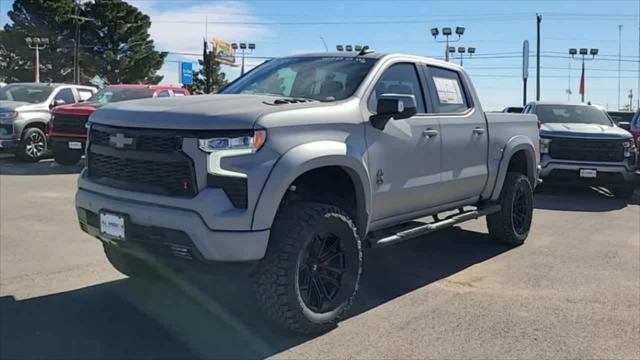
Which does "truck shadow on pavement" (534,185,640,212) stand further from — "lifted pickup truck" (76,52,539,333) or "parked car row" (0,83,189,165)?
"parked car row" (0,83,189,165)

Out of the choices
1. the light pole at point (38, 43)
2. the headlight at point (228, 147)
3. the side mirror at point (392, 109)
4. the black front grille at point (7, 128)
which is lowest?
the headlight at point (228, 147)

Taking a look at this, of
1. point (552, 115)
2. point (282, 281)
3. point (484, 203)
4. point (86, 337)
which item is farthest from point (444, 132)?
point (552, 115)

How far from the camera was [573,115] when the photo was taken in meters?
13.0

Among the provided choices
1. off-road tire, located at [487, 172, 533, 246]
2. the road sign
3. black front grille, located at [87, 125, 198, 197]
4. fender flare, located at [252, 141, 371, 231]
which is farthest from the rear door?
the road sign

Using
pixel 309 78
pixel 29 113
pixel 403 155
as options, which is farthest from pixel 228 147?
pixel 29 113

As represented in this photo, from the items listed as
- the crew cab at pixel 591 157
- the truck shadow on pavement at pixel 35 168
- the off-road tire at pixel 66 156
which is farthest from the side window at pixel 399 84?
the off-road tire at pixel 66 156

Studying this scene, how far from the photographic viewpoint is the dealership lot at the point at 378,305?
4.14m

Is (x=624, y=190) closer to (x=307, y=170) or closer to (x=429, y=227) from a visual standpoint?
(x=429, y=227)

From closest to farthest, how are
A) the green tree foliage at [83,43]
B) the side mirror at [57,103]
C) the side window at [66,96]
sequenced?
the side mirror at [57,103] < the side window at [66,96] < the green tree foliage at [83,43]

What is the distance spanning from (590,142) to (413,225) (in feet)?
23.1

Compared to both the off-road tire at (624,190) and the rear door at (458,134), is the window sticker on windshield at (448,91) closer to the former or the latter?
the rear door at (458,134)

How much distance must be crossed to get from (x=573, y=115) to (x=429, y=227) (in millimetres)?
8697

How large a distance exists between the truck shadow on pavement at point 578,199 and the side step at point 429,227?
418 centimetres

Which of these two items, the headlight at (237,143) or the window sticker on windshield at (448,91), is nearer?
the headlight at (237,143)
